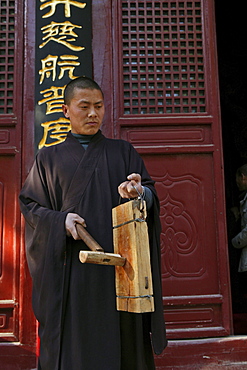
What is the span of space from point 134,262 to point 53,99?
7.40 feet

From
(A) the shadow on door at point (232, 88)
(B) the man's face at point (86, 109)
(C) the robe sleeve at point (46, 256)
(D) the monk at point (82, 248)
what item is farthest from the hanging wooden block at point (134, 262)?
(A) the shadow on door at point (232, 88)

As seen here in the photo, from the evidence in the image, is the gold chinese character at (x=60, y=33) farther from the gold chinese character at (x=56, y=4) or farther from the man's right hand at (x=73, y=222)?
the man's right hand at (x=73, y=222)

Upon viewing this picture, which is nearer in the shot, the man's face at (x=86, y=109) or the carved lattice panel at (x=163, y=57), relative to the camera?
the man's face at (x=86, y=109)

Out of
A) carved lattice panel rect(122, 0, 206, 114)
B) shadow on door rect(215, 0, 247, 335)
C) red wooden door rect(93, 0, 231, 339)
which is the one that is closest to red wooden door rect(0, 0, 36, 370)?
red wooden door rect(93, 0, 231, 339)

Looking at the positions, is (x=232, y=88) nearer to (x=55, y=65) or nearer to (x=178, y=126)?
(x=178, y=126)

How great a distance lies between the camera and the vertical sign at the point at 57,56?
12.1ft

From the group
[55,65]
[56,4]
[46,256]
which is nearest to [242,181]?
[55,65]

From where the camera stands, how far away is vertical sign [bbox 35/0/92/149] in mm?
3676

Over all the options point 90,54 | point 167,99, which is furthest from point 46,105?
point 167,99

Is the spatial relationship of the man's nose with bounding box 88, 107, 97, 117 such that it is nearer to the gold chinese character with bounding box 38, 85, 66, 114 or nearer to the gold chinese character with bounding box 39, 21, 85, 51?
the gold chinese character with bounding box 38, 85, 66, 114

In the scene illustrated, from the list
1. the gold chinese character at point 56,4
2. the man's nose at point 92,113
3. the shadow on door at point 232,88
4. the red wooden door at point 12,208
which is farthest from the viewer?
the shadow on door at point 232,88

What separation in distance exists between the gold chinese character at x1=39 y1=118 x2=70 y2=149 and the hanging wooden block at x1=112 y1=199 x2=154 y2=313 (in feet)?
5.92

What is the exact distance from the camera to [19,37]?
→ 3.98m

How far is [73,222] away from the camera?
6.81 feet
